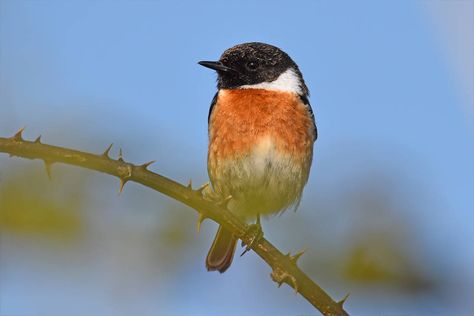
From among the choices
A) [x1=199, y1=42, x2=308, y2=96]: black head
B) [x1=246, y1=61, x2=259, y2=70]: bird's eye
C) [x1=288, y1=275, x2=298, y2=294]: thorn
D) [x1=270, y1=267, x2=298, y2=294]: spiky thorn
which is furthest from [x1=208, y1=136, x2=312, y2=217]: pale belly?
[x1=288, y1=275, x2=298, y2=294]: thorn

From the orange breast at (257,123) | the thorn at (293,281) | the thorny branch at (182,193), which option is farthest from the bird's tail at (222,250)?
the thorn at (293,281)

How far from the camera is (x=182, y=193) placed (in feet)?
8.73

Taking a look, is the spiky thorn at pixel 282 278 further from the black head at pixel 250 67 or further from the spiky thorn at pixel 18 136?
the black head at pixel 250 67

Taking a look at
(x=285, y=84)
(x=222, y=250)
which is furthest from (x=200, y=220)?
(x=285, y=84)

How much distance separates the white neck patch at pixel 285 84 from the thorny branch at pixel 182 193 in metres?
2.58

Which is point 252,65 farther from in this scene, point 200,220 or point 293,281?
point 293,281

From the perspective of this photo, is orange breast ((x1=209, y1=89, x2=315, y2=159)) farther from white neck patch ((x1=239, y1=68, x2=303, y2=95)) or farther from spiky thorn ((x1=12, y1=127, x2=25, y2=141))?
spiky thorn ((x1=12, y1=127, x2=25, y2=141))

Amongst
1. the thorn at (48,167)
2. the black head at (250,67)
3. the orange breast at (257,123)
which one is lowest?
the thorn at (48,167)

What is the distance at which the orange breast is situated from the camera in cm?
509

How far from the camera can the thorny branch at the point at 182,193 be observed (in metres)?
2.32

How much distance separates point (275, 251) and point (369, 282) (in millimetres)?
654

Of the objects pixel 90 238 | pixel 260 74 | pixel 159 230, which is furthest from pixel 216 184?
pixel 90 238

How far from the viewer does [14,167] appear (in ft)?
8.34

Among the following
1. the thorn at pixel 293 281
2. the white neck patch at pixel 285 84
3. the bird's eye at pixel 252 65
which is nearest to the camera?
the thorn at pixel 293 281
